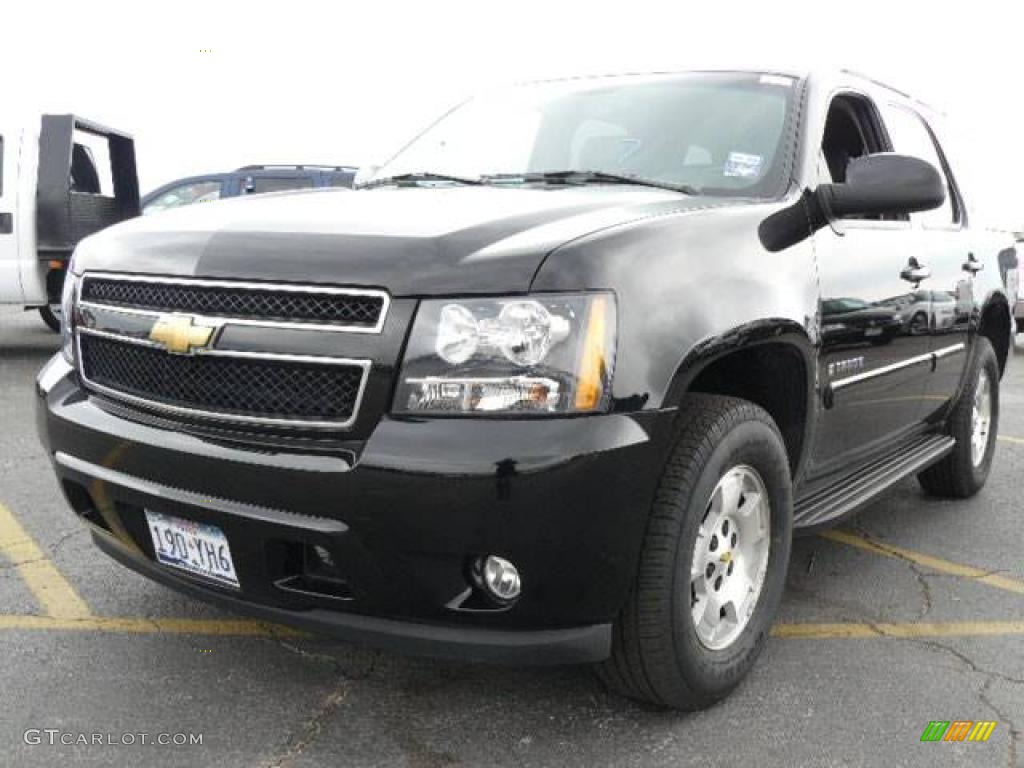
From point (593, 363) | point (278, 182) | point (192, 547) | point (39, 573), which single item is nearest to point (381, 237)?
point (593, 363)

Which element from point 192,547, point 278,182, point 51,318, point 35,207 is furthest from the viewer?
point 278,182

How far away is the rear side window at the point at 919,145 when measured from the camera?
4.20m

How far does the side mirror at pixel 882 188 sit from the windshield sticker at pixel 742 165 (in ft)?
0.68

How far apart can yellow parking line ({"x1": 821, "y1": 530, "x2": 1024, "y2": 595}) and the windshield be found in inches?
58.4

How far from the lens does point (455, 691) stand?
9.27 ft

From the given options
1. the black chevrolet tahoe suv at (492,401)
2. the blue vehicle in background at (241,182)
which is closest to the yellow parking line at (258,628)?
the black chevrolet tahoe suv at (492,401)

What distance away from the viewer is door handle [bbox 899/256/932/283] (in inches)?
146

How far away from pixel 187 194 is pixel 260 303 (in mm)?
10232

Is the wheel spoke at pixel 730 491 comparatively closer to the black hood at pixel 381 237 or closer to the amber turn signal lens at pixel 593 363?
the amber turn signal lens at pixel 593 363

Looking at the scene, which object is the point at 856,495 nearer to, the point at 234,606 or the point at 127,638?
the point at 234,606

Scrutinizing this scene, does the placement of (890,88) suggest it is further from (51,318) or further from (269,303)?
(51,318)

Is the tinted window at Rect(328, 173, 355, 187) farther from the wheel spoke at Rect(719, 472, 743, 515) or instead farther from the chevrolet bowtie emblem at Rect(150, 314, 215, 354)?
the wheel spoke at Rect(719, 472, 743, 515)

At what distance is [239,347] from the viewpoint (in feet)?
7.88

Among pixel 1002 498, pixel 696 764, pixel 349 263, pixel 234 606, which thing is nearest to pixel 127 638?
pixel 234 606
